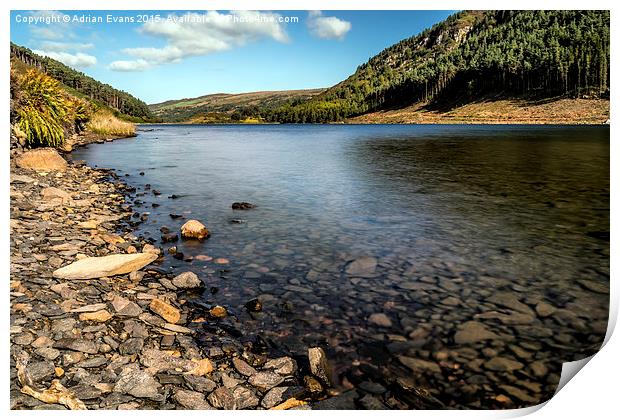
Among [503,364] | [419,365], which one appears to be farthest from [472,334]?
[419,365]

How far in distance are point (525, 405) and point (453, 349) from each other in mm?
1065

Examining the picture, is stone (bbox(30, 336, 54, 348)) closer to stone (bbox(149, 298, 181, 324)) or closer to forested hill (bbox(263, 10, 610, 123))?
stone (bbox(149, 298, 181, 324))

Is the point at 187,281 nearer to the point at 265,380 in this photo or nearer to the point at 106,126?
the point at 265,380

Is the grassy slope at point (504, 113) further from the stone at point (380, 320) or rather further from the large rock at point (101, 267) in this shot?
the large rock at point (101, 267)

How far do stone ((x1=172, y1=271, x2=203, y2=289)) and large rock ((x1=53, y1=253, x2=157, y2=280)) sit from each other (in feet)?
2.73

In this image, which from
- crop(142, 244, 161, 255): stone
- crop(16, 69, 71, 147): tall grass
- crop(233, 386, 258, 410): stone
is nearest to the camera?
crop(233, 386, 258, 410): stone

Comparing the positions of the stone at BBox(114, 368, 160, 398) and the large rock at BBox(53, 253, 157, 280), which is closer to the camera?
the stone at BBox(114, 368, 160, 398)

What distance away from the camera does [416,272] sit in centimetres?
777

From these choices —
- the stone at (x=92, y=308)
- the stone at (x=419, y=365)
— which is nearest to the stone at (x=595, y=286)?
the stone at (x=419, y=365)

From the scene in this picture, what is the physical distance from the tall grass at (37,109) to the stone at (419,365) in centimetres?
1787

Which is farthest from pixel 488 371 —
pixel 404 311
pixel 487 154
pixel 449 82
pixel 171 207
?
pixel 449 82

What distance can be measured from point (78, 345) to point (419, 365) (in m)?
3.81

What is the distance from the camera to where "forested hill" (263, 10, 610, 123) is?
94.2 m

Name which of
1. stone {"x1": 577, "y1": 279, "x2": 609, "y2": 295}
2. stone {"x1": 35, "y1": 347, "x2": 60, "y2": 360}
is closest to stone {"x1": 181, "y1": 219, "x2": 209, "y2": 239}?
stone {"x1": 35, "y1": 347, "x2": 60, "y2": 360}
